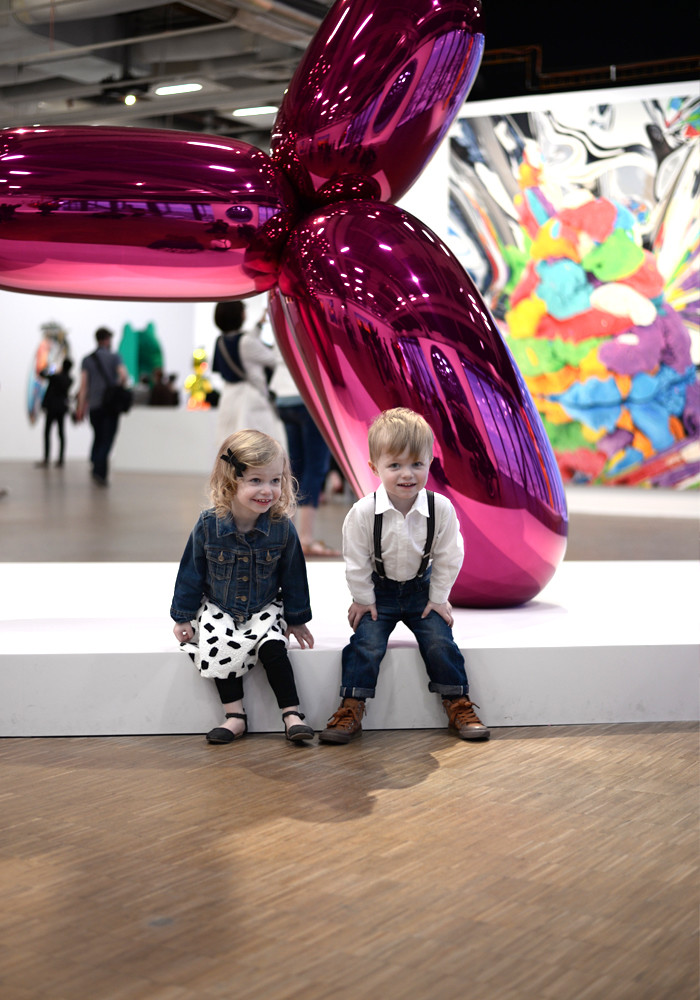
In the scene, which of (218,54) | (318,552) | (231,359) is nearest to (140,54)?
(218,54)

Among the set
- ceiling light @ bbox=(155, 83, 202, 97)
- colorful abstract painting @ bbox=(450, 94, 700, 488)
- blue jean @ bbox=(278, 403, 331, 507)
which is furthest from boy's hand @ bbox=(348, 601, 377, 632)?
ceiling light @ bbox=(155, 83, 202, 97)

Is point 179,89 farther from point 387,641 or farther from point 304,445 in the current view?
point 387,641

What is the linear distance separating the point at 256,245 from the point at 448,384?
2.16 ft

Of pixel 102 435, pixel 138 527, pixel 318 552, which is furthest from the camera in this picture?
pixel 102 435

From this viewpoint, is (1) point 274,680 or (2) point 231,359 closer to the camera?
(1) point 274,680

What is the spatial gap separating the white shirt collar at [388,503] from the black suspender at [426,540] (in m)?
0.01

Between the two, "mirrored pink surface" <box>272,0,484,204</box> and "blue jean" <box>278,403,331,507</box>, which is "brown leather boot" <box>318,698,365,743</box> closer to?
"mirrored pink surface" <box>272,0,484,204</box>

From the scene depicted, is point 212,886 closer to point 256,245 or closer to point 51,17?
point 256,245

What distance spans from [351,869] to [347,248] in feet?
5.59

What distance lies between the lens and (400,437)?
8.02ft

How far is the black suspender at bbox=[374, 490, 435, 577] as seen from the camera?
250 cm

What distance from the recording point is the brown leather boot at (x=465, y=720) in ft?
7.97

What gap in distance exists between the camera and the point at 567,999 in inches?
51.9

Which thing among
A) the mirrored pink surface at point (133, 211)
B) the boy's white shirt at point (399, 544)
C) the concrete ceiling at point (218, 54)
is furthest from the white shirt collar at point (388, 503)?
the concrete ceiling at point (218, 54)
